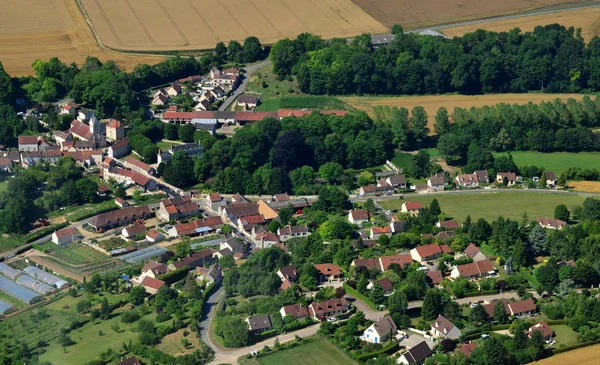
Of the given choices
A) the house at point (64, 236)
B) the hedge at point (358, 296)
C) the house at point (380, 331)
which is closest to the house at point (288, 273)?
the hedge at point (358, 296)

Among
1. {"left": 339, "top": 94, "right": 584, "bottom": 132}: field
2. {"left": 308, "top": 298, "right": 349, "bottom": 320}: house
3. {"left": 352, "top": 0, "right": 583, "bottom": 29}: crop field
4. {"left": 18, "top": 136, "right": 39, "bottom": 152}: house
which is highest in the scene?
{"left": 352, "top": 0, "right": 583, "bottom": 29}: crop field

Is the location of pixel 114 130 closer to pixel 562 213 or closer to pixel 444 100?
pixel 444 100

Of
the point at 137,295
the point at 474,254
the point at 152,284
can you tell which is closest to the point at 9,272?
the point at 152,284

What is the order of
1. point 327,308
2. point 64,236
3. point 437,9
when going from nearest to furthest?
1. point 327,308
2. point 64,236
3. point 437,9

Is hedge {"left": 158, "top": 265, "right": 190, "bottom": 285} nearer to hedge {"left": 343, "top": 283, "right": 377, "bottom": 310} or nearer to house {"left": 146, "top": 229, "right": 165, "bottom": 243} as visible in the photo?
house {"left": 146, "top": 229, "right": 165, "bottom": 243}

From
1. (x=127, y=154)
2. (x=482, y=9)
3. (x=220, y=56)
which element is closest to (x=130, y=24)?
(x=220, y=56)

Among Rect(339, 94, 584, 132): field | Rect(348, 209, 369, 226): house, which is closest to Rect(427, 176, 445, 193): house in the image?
Rect(348, 209, 369, 226): house
